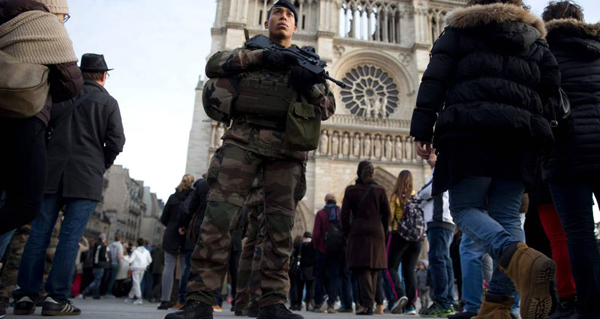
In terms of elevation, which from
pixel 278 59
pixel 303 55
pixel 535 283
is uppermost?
pixel 303 55

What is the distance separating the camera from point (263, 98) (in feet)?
8.78

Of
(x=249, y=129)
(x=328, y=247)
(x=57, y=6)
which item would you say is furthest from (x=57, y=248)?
(x=328, y=247)

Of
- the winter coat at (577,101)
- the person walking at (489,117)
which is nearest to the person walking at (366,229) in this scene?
the winter coat at (577,101)

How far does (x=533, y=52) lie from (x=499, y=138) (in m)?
0.63

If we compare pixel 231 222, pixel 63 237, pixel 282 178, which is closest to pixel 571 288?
pixel 282 178

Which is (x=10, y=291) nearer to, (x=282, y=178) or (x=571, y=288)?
(x=282, y=178)

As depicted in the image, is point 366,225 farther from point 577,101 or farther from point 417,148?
point 577,101

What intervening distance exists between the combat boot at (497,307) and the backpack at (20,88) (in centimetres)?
267

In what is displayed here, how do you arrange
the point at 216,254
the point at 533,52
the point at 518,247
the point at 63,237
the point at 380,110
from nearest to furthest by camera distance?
1. the point at 518,247
2. the point at 216,254
3. the point at 533,52
4. the point at 63,237
5. the point at 380,110

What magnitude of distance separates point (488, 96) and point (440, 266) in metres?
2.78

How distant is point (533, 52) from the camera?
8.63 ft

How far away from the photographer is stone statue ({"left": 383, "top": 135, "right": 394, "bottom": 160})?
61.1 ft

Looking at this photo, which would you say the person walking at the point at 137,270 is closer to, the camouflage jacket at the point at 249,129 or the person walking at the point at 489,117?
the camouflage jacket at the point at 249,129

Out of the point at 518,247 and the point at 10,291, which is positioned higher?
the point at 518,247
